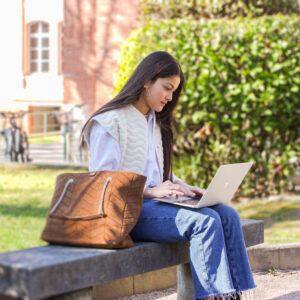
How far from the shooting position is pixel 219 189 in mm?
3117

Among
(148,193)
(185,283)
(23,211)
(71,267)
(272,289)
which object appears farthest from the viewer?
(23,211)

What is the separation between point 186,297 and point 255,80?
402cm

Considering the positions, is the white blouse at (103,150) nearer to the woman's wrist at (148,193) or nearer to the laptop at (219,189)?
the woman's wrist at (148,193)

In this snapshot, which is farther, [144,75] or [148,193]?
[144,75]

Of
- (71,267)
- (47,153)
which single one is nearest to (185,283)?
(71,267)

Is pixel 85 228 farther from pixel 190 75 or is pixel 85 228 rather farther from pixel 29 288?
pixel 190 75

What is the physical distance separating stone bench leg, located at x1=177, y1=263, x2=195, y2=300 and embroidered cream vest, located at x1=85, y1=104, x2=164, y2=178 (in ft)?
2.16

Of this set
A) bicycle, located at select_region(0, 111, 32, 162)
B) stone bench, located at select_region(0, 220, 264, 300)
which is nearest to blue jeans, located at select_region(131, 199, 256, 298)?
stone bench, located at select_region(0, 220, 264, 300)

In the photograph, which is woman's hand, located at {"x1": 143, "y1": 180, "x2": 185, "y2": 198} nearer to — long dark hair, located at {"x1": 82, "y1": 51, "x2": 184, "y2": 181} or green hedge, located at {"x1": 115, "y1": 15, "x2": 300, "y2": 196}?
long dark hair, located at {"x1": 82, "y1": 51, "x2": 184, "y2": 181}

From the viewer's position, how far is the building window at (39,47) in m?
23.2

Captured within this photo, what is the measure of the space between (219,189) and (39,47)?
2101 centimetres

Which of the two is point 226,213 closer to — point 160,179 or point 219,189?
point 219,189

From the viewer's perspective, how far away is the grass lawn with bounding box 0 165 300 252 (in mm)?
5582

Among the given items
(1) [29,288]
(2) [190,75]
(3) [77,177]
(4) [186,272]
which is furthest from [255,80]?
(1) [29,288]
